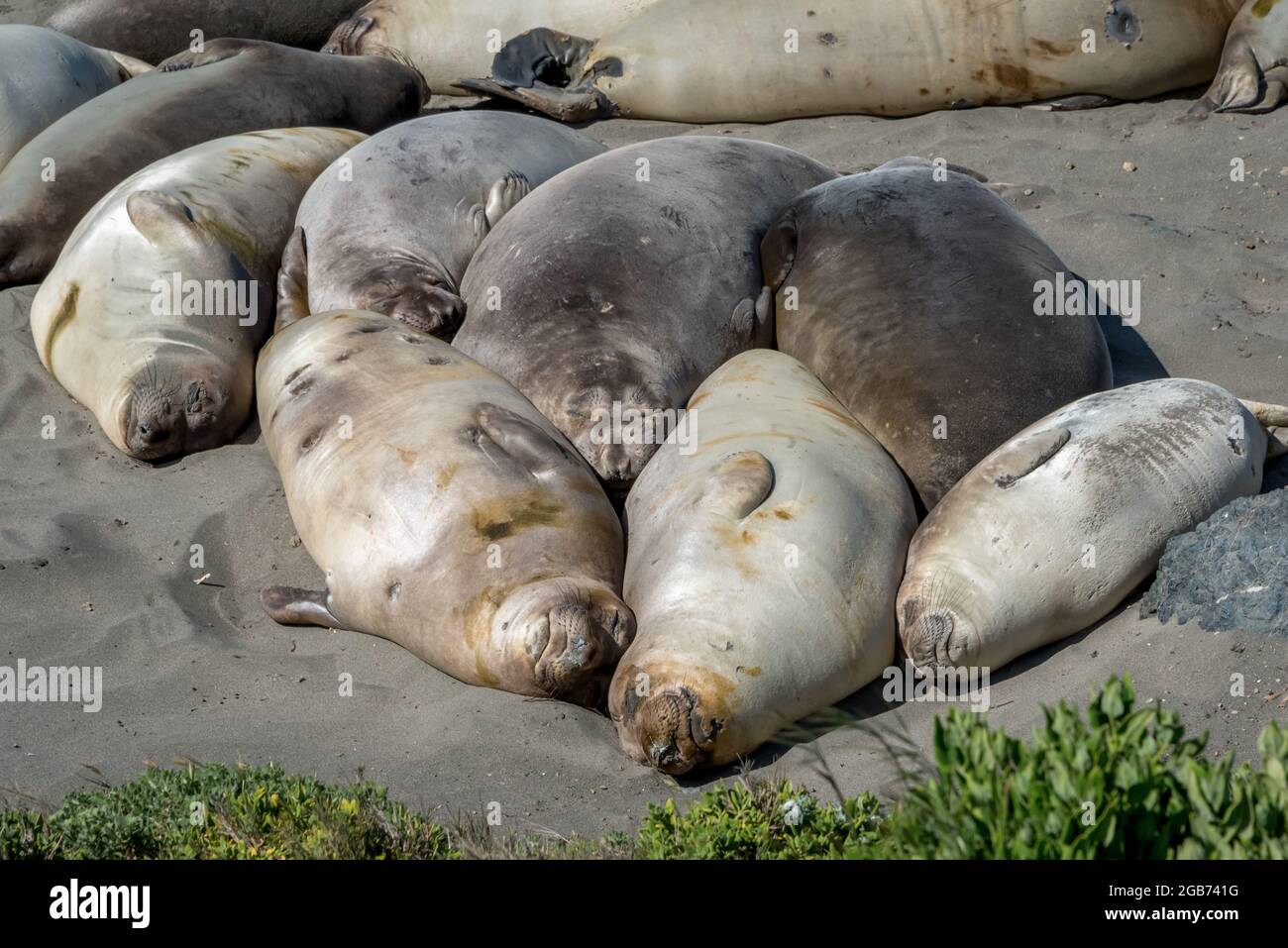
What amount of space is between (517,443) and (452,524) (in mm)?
406

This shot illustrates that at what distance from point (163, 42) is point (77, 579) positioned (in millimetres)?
5352

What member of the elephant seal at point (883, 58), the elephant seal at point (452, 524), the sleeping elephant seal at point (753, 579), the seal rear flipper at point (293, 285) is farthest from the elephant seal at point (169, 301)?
the elephant seal at point (883, 58)

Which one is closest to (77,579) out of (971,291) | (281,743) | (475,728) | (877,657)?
(281,743)

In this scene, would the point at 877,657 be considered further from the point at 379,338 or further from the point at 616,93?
the point at 616,93

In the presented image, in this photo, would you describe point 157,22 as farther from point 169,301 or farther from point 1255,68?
point 1255,68

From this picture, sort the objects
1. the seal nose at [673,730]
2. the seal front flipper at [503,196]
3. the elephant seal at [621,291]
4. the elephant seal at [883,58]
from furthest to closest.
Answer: the elephant seal at [883,58]
the seal front flipper at [503,196]
the elephant seal at [621,291]
the seal nose at [673,730]

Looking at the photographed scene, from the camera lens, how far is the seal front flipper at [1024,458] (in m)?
4.68

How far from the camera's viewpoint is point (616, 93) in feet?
28.2

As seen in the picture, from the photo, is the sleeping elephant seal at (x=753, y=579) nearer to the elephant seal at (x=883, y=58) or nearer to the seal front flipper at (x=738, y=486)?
the seal front flipper at (x=738, y=486)

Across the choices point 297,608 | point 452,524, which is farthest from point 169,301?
point 452,524


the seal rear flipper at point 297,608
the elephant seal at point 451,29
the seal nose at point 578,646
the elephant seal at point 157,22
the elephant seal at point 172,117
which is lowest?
the seal nose at point 578,646

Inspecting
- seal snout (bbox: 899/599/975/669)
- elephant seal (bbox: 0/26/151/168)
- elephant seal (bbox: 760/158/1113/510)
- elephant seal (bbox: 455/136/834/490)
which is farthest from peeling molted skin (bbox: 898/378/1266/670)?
elephant seal (bbox: 0/26/151/168)

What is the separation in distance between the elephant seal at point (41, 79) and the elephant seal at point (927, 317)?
430cm

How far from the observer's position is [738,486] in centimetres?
461
